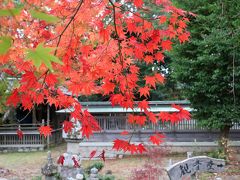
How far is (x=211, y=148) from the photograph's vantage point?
47.6 feet

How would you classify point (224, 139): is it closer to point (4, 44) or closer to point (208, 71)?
point (208, 71)

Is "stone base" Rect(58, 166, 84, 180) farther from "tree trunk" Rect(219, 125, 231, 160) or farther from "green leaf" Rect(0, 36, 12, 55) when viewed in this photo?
"green leaf" Rect(0, 36, 12, 55)

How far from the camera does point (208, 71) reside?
41.4 feet

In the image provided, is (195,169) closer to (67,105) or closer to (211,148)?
(67,105)

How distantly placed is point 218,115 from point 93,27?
926 centimetres

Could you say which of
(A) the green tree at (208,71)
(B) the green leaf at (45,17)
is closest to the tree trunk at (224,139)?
(A) the green tree at (208,71)

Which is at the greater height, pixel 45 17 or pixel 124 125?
pixel 45 17

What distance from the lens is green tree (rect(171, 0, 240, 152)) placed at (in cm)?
1204

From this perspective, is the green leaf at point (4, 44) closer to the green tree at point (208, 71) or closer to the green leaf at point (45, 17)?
the green leaf at point (45, 17)

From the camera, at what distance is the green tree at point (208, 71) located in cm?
1204

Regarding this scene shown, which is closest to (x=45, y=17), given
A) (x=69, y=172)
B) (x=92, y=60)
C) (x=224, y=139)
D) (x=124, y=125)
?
(x=92, y=60)

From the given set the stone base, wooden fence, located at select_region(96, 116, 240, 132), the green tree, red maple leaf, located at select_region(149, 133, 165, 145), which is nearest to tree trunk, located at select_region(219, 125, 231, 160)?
the green tree

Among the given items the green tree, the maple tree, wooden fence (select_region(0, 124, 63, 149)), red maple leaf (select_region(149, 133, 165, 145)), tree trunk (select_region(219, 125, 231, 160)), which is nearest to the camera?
the maple tree

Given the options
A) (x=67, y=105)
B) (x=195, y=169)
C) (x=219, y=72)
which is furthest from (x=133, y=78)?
(x=219, y=72)
